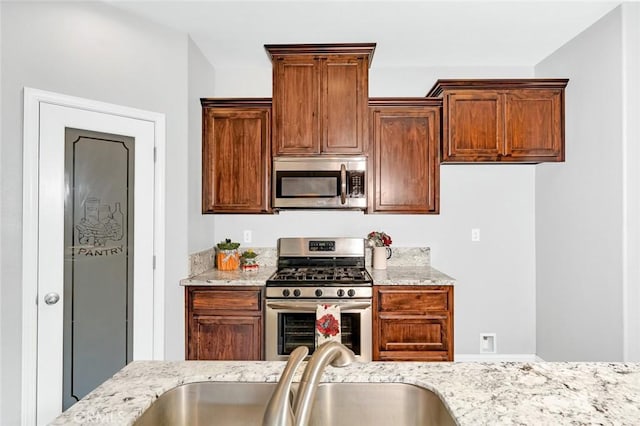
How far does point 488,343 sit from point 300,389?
331 centimetres

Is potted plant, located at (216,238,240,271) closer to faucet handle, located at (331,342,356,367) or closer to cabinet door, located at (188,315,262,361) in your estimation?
cabinet door, located at (188,315,262,361)

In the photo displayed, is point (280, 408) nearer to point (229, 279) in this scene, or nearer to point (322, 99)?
point (229, 279)

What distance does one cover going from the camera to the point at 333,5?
2.55m

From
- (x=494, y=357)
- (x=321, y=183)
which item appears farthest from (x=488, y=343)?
(x=321, y=183)

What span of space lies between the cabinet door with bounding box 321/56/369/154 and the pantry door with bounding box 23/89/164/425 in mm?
1260

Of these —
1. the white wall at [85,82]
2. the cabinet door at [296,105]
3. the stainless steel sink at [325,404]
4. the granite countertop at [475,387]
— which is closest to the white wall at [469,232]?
the cabinet door at [296,105]

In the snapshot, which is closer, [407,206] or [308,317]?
[308,317]

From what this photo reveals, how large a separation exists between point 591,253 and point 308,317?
2.06 metres

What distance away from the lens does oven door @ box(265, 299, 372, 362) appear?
275cm

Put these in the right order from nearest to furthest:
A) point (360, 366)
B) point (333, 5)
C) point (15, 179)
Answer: point (360, 366)
point (15, 179)
point (333, 5)

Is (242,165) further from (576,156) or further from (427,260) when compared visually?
(576,156)

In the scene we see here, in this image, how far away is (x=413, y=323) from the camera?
2787mm

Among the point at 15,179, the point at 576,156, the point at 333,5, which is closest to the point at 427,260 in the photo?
the point at 576,156

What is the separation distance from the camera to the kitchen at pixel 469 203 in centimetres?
219
